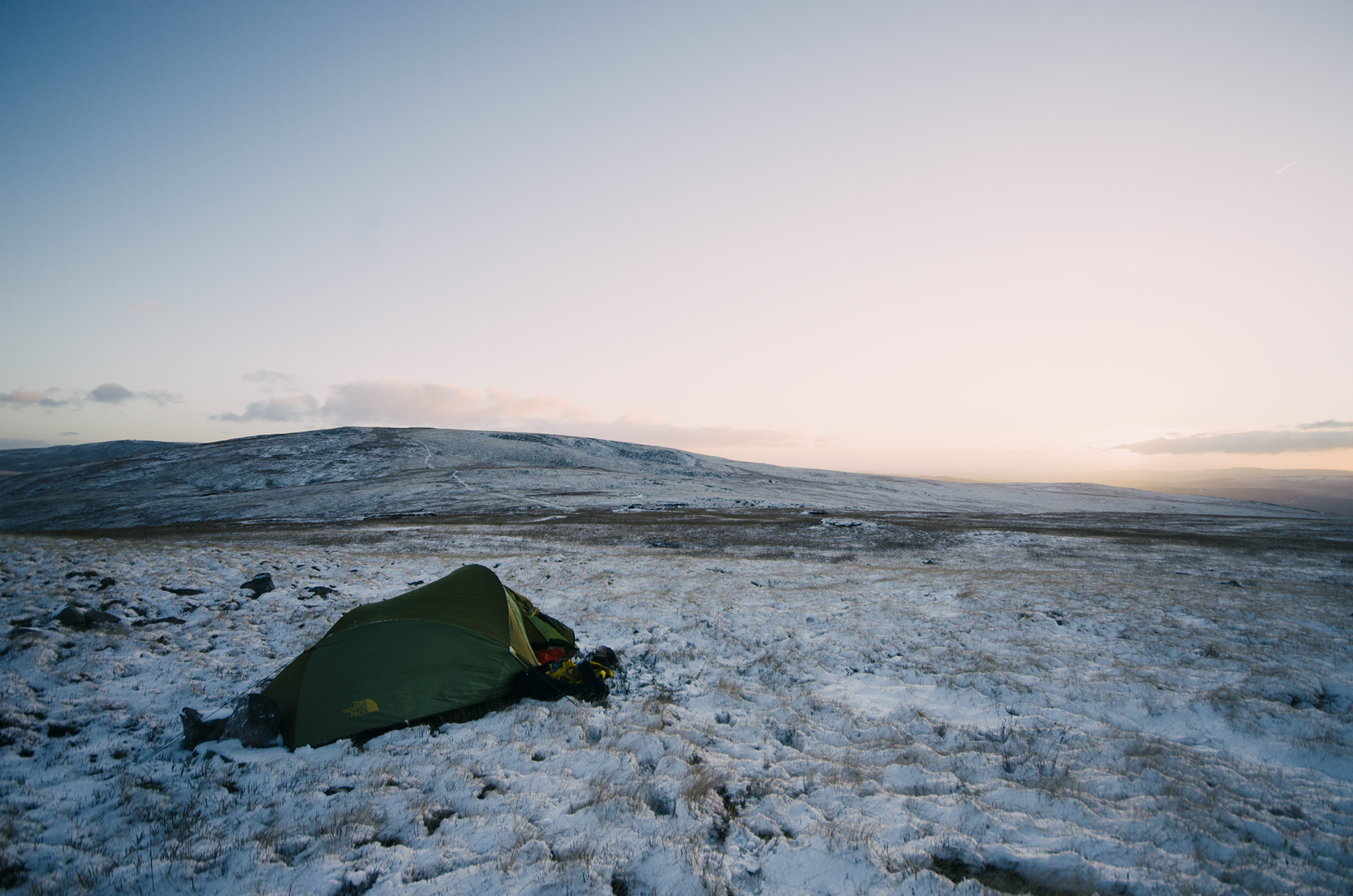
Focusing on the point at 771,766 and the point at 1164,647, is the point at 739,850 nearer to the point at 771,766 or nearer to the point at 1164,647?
the point at 771,766

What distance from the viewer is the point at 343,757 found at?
7270mm

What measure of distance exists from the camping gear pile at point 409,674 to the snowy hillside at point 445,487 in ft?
121

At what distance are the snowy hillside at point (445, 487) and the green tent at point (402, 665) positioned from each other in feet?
121

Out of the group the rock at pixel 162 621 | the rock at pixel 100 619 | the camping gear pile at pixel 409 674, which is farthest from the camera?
the rock at pixel 162 621

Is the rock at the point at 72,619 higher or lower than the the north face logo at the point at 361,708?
higher

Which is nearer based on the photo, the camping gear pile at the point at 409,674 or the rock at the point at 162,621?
the camping gear pile at the point at 409,674

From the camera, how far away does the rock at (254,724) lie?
7520 mm

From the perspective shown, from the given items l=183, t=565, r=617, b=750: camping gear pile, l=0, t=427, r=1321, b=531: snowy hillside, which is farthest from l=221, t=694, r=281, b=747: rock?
l=0, t=427, r=1321, b=531: snowy hillside

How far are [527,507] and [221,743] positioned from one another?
40745 millimetres

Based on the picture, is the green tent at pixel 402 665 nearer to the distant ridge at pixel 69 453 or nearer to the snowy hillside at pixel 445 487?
the snowy hillside at pixel 445 487

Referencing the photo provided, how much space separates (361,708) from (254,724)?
1.38 metres

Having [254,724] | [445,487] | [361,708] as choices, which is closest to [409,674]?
[361,708]

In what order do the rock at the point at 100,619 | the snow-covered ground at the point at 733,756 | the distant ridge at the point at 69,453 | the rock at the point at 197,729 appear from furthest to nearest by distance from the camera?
1. the distant ridge at the point at 69,453
2. the rock at the point at 100,619
3. the rock at the point at 197,729
4. the snow-covered ground at the point at 733,756

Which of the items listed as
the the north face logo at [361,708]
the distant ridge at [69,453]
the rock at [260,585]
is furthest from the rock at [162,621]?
the distant ridge at [69,453]
